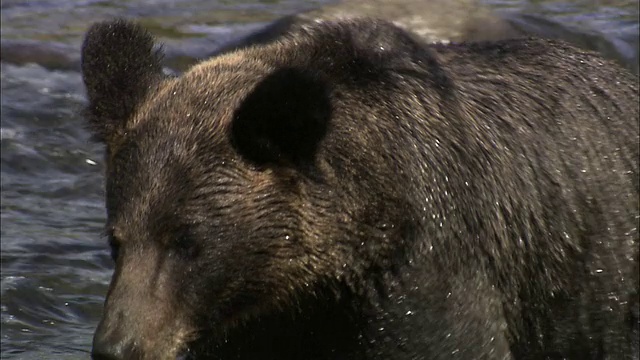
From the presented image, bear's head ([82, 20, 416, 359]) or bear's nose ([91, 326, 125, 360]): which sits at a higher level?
bear's head ([82, 20, 416, 359])

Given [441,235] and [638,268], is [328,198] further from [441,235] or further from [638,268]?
[638,268]

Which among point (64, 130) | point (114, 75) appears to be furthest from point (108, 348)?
point (64, 130)

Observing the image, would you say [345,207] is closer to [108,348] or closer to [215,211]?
[215,211]

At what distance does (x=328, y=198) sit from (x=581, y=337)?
5.96 feet

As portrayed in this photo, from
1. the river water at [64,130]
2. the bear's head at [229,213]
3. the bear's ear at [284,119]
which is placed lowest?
the river water at [64,130]

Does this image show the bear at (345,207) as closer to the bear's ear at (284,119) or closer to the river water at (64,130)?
the bear's ear at (284,119)

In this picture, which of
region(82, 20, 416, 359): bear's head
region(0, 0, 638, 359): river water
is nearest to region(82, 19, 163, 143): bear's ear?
region(82, 20, 416, 359): bear's head

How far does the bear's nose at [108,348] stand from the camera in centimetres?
580

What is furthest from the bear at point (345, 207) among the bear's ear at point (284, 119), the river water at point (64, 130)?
the river water at point (64, 130)

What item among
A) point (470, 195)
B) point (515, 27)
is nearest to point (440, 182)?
point (470, 195)

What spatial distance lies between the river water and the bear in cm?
158

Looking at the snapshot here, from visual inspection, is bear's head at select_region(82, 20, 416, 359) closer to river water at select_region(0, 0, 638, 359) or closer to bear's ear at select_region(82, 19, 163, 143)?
bear's ear at select_region(82, 19, 163, 143)

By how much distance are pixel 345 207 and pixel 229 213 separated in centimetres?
53

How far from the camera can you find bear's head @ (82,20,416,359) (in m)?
6.02
